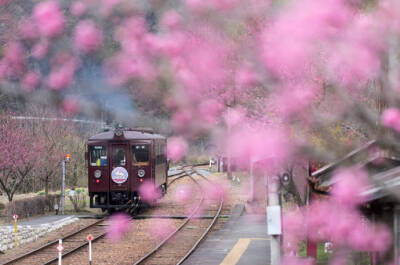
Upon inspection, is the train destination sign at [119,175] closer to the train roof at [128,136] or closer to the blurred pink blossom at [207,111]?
the train roof at [128,136]

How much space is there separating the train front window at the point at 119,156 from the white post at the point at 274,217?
46.5 ft

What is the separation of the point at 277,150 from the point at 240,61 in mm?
2941

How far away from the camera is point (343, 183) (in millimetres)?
7570

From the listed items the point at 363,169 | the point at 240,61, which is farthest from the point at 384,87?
the point at 240,61

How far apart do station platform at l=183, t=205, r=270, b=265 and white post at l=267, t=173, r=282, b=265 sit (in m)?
5.05

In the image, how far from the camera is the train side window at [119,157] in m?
23.6

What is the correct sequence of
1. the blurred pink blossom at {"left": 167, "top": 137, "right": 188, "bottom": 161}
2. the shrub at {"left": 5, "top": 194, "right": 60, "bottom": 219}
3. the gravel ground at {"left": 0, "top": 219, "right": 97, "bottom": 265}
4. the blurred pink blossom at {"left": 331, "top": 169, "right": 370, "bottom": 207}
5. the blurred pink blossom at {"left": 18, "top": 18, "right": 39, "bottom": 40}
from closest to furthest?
the blurred pink blossom at {"left": 331, "top": 169, "right": 370, "bottom": 207} → the blurred pink blossom at {"left": 18, "top": 18, "right": 39, "bottom": 40} → the blurred pink blossom at {"left": 167, "top": 137, "right": 188, "bottom": 161} → the gravel ground at {"left": 0, "top": 219, "right": 97, "bottom": 265} → the shrub at {"left": 5, "top": 194, "right": 60, "bottom": 219}

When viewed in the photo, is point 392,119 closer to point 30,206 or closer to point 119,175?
point 119,175

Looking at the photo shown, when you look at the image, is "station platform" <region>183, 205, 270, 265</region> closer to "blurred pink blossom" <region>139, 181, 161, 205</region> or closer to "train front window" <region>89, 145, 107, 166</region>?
"blurred pink blossom" <region>139, 181, 161, 205</region>

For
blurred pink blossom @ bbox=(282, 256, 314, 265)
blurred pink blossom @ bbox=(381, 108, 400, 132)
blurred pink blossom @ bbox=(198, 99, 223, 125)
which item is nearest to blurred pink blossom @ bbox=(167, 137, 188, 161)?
blurred pink blossom @ bbox=(198, 99, 223, 125)

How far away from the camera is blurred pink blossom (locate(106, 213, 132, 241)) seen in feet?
65.7

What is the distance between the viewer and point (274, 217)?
31.7 ft

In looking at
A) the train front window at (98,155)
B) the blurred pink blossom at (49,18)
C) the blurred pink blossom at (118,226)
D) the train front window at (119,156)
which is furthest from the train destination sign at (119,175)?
the blurred pink blossom at (49,18)

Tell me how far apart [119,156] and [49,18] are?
16.3 meters
